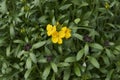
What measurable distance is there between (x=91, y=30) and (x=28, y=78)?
2.47ft

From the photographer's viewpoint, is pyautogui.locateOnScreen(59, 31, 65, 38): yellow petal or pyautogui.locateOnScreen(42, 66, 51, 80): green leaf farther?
pyautogui.locateOnScreen(42, 66, 51, 80): green leaf

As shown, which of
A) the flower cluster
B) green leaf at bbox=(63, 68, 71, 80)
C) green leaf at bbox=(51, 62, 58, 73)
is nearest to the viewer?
the flower cluster

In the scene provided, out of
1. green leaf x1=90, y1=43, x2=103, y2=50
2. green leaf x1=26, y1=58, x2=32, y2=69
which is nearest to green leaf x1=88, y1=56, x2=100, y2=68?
green leaf x1=90, y1=43, x2=103, y2=50

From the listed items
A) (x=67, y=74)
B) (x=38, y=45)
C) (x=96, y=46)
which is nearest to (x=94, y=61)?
(x=96, y=46)

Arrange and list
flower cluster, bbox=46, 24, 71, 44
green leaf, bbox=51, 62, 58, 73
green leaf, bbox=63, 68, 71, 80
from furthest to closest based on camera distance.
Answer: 1. green leaf, bbox=63, 68, 71, 80
2. green leaf, bbox=51, 62, 58, 73
3. flower cluster, bbox=46, 24, 71, 44

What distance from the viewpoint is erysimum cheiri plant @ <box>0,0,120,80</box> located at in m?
3.18

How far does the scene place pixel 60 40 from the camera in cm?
303

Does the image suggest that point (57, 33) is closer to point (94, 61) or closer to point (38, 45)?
point (38, 45)

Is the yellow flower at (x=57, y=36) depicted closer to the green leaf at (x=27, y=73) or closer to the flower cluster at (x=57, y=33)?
the flower cluster at (x=57, y=33)

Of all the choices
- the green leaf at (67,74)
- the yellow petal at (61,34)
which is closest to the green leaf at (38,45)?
the yellow petal at (61,34)

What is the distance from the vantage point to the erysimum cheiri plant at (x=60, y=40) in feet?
10.4

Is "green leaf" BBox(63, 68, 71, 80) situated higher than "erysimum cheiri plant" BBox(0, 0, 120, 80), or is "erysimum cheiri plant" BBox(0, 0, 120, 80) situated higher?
"erysimum cheiri plant" BBox(0, 0, 120, 80)

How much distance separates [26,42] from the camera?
3.30m

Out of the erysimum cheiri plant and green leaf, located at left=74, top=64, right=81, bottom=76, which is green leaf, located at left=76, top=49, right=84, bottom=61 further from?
green leaf, located at left=74, top=64, right=81, bottom=76
